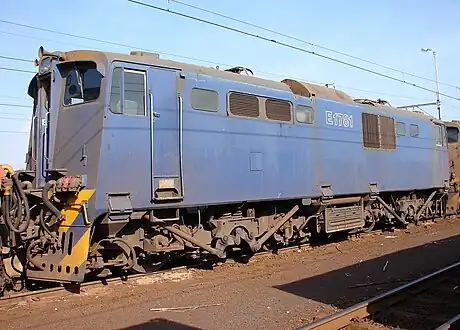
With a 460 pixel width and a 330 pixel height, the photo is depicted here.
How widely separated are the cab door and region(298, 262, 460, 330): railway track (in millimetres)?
3683

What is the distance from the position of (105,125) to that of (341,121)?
7.09 meters

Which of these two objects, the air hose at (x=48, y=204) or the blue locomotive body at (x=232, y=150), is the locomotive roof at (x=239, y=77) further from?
the air hose at (x=48, y=204)

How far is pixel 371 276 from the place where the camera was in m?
9.66

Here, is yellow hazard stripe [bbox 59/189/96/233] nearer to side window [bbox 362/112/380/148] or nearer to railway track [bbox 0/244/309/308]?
railway track [bbox 0/244/309/308]

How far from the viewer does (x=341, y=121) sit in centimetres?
1323

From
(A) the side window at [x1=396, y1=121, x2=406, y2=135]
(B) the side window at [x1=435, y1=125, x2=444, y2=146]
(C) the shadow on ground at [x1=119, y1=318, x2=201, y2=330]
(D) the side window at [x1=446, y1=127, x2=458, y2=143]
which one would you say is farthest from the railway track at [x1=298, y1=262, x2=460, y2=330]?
(D) the side window at [x1=446, y1=127, x2=458, y2=143]

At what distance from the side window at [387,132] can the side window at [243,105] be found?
6.01 metres

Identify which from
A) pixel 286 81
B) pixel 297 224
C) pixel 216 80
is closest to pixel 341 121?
pixel 286 81

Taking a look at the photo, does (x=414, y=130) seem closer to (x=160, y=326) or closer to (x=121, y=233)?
(x=121, y=233)

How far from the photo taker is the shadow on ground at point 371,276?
8219 mm

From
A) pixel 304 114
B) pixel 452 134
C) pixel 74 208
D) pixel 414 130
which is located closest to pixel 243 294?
pixel 74 208

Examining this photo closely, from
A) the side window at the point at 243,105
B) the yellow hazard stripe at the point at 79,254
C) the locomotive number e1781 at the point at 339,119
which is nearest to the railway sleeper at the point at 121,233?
the yellow hazard stripe at the point at 79,254

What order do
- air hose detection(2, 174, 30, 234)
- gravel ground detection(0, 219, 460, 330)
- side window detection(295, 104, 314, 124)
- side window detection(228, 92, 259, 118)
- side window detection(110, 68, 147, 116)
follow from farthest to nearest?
1. side window detection(295, 104, 314, 124)
2. side window detection(228, 92, 259, 118)
3. side window detection(110, 68, 147, 116)
4. air hose detection(2, 174, 30, 234)
5. gravel ground detection(0, 219, 460, 330)

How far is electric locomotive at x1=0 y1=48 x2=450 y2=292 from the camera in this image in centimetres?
809
